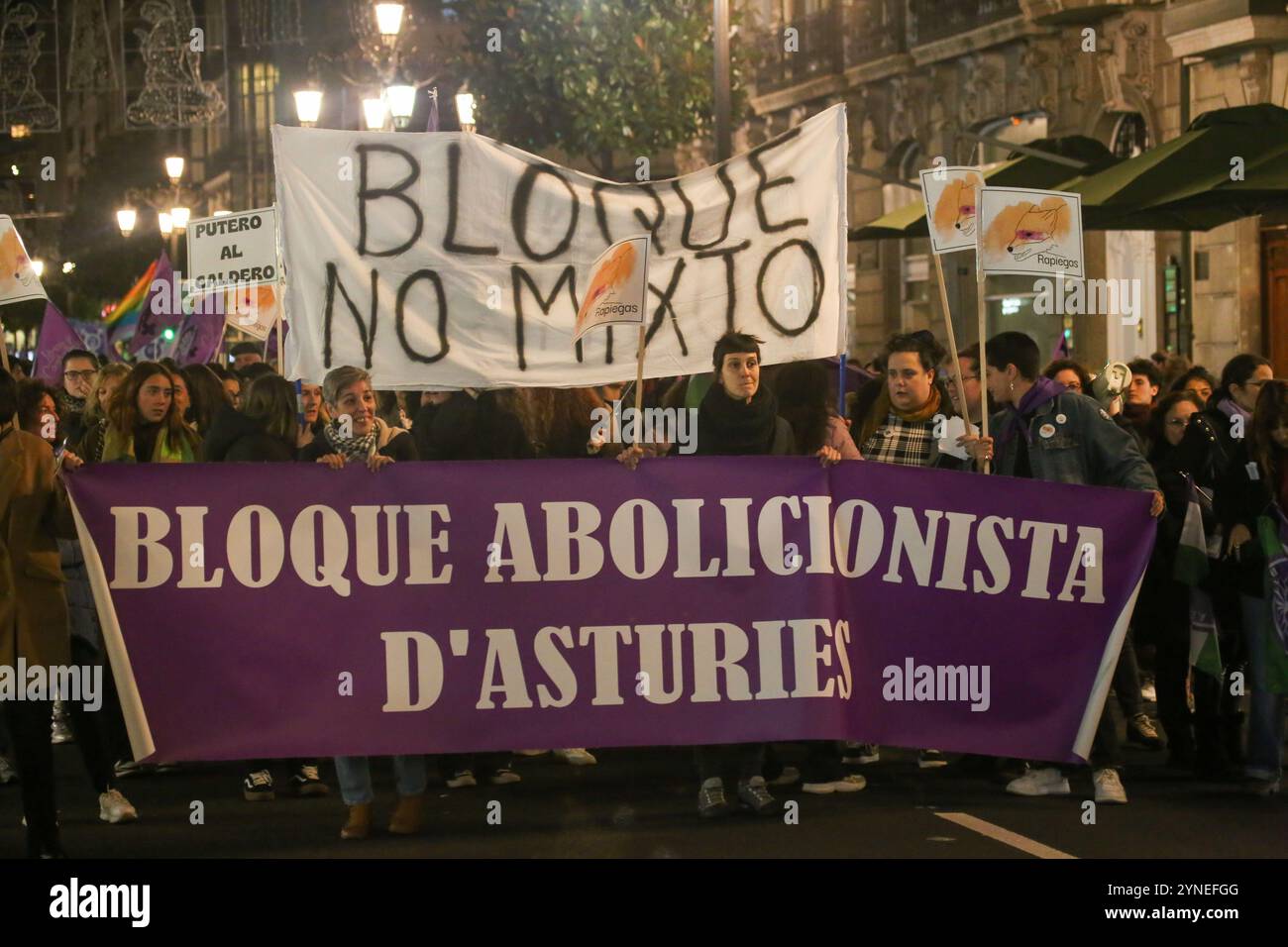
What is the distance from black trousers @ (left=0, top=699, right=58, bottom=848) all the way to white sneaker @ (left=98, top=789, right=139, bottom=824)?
97cm

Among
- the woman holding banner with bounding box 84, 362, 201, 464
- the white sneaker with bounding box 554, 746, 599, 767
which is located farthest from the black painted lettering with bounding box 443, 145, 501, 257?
the white sneaker with bounding box 554, 746, 599, 767

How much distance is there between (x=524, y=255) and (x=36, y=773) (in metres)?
Result: 3.18

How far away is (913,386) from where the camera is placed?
930cm

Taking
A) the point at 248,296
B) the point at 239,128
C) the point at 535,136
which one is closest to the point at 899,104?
the point at 535,136

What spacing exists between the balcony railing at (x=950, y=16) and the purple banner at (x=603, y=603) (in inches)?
729

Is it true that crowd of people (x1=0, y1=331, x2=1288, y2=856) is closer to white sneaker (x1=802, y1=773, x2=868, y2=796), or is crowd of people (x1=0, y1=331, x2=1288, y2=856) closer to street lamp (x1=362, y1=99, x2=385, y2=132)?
white sneaker (x1=802, y1=773, x2=868, y2=796)

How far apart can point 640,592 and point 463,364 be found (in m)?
1.57

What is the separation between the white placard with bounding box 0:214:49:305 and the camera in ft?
32.2

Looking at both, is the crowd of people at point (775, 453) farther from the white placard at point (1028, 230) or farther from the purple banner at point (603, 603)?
the white placard at point (1028, 230)

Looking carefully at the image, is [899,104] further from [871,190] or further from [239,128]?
[239,128]

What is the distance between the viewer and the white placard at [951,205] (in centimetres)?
1004

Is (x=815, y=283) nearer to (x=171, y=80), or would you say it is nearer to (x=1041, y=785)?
(x=1041, y=785)

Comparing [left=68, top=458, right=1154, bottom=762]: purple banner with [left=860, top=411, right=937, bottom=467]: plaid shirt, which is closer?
[left=68, top=458, right=1154, bottom=762]: purple banner

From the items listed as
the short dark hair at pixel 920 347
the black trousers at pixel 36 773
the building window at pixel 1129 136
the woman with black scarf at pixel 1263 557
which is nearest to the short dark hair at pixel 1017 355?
the short dark hair at pixel 920 347
